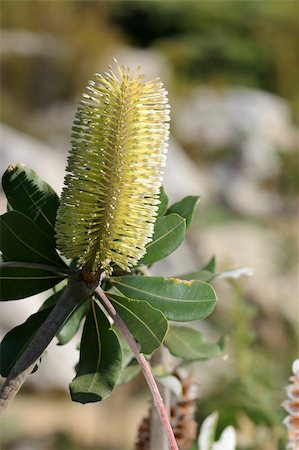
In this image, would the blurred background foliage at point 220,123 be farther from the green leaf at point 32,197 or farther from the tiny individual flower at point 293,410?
the green leaf at point 32,197

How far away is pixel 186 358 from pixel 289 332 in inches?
109

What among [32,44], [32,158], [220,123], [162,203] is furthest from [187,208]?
[32,44]

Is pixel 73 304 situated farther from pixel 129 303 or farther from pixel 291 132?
pixel 291 132

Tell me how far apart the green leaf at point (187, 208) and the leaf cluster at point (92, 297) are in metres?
0.03

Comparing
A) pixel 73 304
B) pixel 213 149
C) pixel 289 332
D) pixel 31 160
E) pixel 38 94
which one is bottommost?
pixel 289 332

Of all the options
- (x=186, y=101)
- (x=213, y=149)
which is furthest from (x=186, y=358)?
(x=186, y=101)

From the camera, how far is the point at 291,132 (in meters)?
5.93

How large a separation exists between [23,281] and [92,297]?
0.16 ft

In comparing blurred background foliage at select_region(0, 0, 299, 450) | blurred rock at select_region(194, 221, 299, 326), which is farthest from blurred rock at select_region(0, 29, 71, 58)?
blurred rock at select_region(194, 221, 299, 326)

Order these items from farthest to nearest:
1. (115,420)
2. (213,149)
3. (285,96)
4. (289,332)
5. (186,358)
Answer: (285,96), (213,149), (289,332), (115,420), (186,358)

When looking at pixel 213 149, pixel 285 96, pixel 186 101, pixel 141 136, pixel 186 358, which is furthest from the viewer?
pixel 285 96

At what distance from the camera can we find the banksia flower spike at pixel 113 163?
17.3 inches

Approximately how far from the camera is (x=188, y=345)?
1.87 feet

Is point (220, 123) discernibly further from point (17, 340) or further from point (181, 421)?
point (17, 340)
